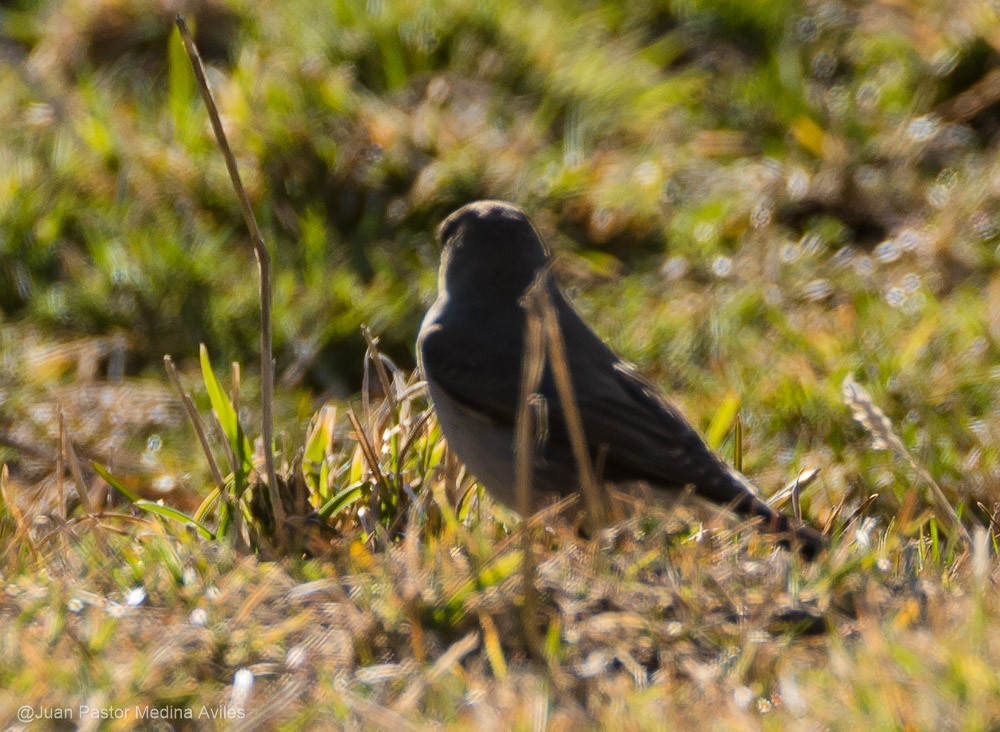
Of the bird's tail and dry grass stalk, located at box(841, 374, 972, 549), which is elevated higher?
dry grass stalk, located at box(841, 374, 972, 549)

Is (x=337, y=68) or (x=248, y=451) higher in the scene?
(x=337, y=68)

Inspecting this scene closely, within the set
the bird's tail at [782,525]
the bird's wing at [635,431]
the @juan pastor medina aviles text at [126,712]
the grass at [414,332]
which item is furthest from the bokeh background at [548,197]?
the @juan pastor medina aviles text at [126,712]

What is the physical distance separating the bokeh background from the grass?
18mm

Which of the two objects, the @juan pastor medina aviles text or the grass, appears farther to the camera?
the grass

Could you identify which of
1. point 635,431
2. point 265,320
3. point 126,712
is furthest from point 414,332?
point 126,712

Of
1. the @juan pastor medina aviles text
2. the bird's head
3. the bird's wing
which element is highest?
the bird's head

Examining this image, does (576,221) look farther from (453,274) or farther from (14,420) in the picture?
(14,420)

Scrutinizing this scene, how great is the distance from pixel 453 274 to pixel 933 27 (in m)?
Result: 3.50

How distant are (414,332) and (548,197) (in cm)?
101

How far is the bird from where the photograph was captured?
403cm

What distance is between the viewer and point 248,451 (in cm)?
395

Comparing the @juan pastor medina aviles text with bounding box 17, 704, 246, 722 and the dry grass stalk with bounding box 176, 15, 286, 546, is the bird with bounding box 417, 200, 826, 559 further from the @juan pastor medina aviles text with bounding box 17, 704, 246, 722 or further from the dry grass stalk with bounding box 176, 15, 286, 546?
the @juan pastor medina aviles text with bounding box 17, 704, 246, 722

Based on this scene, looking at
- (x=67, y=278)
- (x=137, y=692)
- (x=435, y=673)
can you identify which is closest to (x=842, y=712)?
(x=435, y=673)

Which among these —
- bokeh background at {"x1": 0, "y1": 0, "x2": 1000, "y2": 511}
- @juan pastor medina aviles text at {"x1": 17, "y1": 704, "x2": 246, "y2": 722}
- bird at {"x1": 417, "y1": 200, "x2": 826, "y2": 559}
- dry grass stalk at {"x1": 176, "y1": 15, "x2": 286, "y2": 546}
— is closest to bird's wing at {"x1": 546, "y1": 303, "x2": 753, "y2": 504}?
bird at {"x1": 417, "y1": 200, "x2": 826, "y2": 559}
